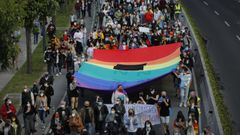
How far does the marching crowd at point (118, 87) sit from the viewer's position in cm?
2341

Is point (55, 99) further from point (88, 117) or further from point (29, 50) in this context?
point (88, 117)

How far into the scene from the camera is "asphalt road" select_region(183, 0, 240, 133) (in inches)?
1201

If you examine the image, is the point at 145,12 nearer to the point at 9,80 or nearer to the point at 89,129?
the point at 9,80

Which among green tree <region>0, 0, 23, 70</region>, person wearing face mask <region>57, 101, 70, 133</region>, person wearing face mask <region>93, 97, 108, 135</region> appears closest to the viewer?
person wearing face mask <region>57, 101, 70, 133</region>

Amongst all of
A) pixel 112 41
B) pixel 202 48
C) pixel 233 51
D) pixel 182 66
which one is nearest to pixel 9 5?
pixel 182 66

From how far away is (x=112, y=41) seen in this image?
34406mm

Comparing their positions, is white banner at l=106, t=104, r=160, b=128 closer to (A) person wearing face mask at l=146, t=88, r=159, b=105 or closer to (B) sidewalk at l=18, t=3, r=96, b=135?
(A) person wearing face mask at l=146, t=88, r=159, b=105

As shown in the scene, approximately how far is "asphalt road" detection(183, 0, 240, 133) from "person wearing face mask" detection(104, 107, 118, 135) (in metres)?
5.22

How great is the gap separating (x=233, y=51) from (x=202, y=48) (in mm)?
2392

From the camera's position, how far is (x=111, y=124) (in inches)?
918

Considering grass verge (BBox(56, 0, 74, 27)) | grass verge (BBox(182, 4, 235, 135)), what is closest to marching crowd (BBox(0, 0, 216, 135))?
grass verge (BBox(182, 4, 235, 135))

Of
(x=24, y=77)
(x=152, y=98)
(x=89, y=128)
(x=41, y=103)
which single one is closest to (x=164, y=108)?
(x=152, y=98)

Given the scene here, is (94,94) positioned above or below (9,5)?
below

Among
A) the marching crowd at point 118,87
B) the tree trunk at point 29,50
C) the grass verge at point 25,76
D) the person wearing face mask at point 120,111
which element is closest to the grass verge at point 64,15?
the marching crowd at point 118,87
